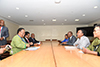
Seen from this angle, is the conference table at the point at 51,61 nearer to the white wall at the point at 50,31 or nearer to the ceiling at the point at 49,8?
the ceiling at the point at 49,8

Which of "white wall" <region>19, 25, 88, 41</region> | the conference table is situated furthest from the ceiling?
"white wall" <region>19, 25, 88, 41</region>

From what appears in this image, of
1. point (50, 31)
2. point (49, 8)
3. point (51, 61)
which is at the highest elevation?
point (49, 8)

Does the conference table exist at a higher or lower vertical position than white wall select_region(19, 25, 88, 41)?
lower

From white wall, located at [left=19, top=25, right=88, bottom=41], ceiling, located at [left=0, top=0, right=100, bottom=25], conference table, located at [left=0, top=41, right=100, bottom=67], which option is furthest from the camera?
white wall, located at [left=19, top=25, right=88, bottom=41]

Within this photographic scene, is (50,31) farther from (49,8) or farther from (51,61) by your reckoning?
(51,61)

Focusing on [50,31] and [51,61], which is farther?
[50,31]

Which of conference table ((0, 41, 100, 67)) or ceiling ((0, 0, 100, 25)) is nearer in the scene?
conference table ((0, 41, 100, 67))

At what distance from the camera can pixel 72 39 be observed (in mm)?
3158

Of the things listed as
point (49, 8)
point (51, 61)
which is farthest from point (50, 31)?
point (51, 61)

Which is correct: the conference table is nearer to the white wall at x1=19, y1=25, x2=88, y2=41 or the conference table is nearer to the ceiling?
the ceiling

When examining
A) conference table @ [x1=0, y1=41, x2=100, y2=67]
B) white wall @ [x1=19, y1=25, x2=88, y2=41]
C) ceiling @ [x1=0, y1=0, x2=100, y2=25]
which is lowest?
conference table @ [x1=0, y1=41, x2=100, y2=67]

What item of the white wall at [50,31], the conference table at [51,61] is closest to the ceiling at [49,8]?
the conference table at [51,61]

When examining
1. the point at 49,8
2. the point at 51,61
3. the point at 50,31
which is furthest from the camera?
the point at 50,31

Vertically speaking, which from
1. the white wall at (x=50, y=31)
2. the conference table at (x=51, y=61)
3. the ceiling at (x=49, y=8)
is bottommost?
the conference table at (x=51, y=61)
